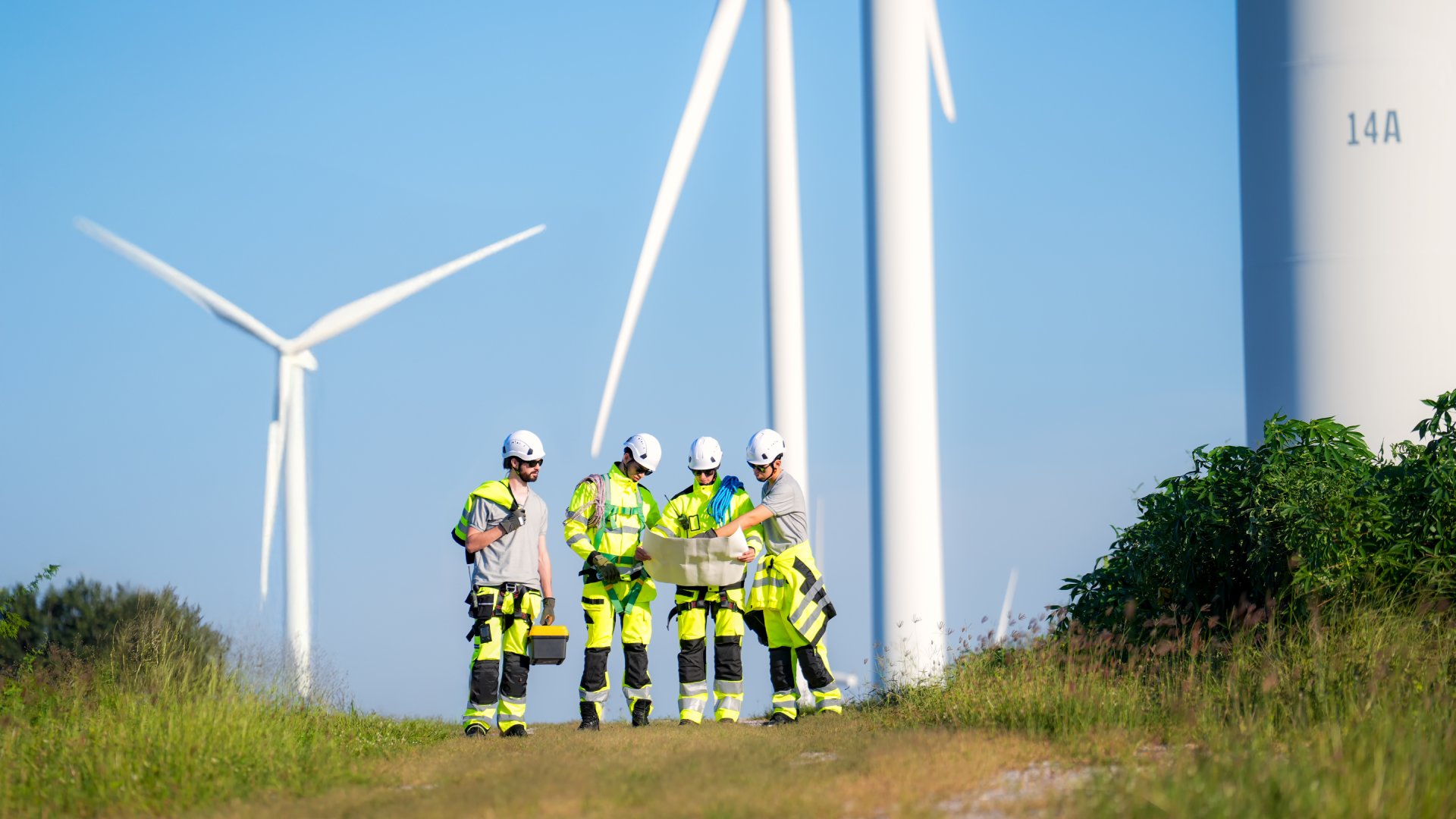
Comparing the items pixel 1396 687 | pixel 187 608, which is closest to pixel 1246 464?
pixel 1396 687

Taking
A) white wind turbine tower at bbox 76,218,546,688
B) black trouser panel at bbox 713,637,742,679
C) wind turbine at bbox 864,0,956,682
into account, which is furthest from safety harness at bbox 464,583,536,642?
white wind turbine tower at bbox 76,218,546,688

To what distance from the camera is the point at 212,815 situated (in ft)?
28.1

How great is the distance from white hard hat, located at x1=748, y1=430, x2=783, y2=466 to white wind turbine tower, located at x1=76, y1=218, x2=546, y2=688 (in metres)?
13.1

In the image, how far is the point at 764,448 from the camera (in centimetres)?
1365

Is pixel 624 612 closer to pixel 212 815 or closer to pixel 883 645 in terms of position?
pixel 212 815

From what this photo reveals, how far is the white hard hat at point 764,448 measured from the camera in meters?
13.6

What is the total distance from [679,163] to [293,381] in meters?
8.10

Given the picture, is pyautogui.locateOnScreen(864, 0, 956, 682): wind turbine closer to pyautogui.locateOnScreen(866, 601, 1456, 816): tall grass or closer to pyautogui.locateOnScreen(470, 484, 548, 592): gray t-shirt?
pyautogui.locateOnScreen(866, 601, 1456, 816): tall grass

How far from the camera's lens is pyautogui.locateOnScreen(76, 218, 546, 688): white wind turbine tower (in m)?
25.6

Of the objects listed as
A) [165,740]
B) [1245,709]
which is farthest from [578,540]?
[1245,709]

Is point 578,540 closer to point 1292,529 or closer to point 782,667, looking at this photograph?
point 782,667

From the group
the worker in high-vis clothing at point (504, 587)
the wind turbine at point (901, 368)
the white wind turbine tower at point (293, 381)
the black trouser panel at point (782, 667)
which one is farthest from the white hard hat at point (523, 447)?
the white wind turbine tower at point (293, 381)

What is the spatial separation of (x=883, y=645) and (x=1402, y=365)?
281 inches

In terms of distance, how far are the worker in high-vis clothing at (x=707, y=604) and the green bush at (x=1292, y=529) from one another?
3.42 m
